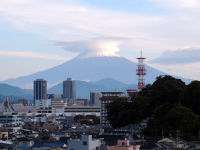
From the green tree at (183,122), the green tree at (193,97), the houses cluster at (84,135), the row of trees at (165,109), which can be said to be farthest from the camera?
the green tree at (193,97)

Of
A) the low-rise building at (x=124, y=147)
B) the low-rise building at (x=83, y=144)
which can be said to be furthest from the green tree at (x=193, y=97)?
the low-rise building at (x=83, y=144)

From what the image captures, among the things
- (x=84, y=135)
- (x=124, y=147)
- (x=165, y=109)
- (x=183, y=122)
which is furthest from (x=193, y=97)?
→ (x=84, y=135)

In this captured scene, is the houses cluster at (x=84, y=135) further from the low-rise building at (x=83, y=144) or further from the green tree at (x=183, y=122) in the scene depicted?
the green tree at (x=183, y=122)

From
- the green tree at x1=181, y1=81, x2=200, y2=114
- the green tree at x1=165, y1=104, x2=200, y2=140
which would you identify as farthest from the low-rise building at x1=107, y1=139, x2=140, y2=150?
the green tree at x1=181, y1=81, x2=200, y2=114

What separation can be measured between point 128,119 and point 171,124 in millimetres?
14523

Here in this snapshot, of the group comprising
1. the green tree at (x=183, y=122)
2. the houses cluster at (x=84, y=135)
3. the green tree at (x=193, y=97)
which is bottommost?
the houses cluster at (x=84, y=135)

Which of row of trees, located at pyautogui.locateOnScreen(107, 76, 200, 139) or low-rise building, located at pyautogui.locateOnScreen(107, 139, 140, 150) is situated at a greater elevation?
row of trees, located at pyautogui.locateOnScreen(107, 76, 200, 139)

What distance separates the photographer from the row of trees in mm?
41719

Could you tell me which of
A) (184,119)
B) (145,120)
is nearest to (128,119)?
(145,120)

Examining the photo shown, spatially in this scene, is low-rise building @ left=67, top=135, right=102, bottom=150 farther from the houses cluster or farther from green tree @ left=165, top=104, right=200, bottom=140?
green tree @ left=165, top=104, right=200, bottom=140

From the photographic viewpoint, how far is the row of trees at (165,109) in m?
41.7

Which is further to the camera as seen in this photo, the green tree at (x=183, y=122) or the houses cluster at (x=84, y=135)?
the green tree at (x=183, y=122)

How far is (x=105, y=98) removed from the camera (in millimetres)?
79875

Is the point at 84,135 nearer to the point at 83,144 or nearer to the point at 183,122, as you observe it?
the point at 83,144
